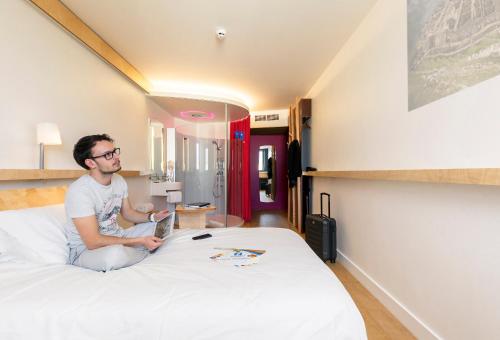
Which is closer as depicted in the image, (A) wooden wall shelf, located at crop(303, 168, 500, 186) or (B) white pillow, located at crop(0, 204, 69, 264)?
(A) wooden wall shelf, located at crop(303, 168, 500, 186)

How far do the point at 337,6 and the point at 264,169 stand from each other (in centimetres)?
482

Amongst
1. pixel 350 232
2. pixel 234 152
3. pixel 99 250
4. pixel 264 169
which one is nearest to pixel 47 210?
pixel 99 250

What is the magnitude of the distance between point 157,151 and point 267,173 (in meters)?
3.22

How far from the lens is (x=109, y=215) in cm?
160

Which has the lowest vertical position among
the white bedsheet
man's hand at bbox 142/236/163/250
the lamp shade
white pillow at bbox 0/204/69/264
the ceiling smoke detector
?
the white bedsheet

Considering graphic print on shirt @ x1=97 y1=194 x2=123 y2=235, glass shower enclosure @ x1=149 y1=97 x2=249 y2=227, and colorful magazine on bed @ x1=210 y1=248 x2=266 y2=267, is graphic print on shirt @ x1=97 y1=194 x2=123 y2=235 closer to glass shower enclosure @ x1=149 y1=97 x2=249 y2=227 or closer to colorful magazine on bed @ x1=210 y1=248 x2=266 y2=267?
colorful magazine on bed @ x1=210 y1=248 x2=266 y2=267

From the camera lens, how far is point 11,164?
159cm

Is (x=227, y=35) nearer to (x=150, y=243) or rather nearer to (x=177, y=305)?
(x=150, y=243)

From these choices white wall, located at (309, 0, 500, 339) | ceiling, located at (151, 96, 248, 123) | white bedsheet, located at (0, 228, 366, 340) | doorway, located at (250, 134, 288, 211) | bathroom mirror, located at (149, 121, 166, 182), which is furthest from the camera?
doorway, located at (250, 134, 288, 211)

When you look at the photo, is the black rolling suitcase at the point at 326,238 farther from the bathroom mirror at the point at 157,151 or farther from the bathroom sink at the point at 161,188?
the bathroom mirror at the point at 157,151

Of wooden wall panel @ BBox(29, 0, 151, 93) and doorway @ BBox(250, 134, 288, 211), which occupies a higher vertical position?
wooden wall panel @ BBox(29, 0, 151, 93)

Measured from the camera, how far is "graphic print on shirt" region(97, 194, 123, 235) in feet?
5.03

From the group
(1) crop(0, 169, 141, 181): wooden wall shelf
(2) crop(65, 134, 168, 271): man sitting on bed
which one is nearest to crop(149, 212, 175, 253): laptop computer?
(2) crop(65, 134, 168, 271): man sitting on bed

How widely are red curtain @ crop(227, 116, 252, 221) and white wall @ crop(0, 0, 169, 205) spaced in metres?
2.47
